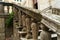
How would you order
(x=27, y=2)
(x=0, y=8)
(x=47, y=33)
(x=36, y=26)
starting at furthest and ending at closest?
1. (x=27, y=2)
2. (x=0, y=8)
3. (x=36, y=26)
4. (x=47, y=33)

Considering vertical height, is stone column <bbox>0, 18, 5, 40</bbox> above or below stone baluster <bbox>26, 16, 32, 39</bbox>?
below

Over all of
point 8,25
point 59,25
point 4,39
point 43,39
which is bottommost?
point 4,39

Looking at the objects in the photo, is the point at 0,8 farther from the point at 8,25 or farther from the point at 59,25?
the point at 59,25

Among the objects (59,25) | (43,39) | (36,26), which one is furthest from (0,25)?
(59,25)

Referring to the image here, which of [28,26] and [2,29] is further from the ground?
[28,26]

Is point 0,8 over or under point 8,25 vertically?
over

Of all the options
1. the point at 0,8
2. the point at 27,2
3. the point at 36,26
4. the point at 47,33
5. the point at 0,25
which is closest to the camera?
A: the point at 47,33

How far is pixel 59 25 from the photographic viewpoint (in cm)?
145

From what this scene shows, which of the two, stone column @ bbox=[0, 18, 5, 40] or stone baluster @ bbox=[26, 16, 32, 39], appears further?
stone column @ bbox=[0, 18, 5, 40]

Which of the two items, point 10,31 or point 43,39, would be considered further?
point 10,31

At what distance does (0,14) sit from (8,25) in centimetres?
57

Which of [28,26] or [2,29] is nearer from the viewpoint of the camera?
[28,26]

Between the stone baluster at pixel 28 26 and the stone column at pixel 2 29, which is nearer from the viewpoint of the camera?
the stone baluster at pixel 28 26

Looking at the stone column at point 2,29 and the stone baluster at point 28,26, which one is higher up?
the stone baluster at point 28,26
